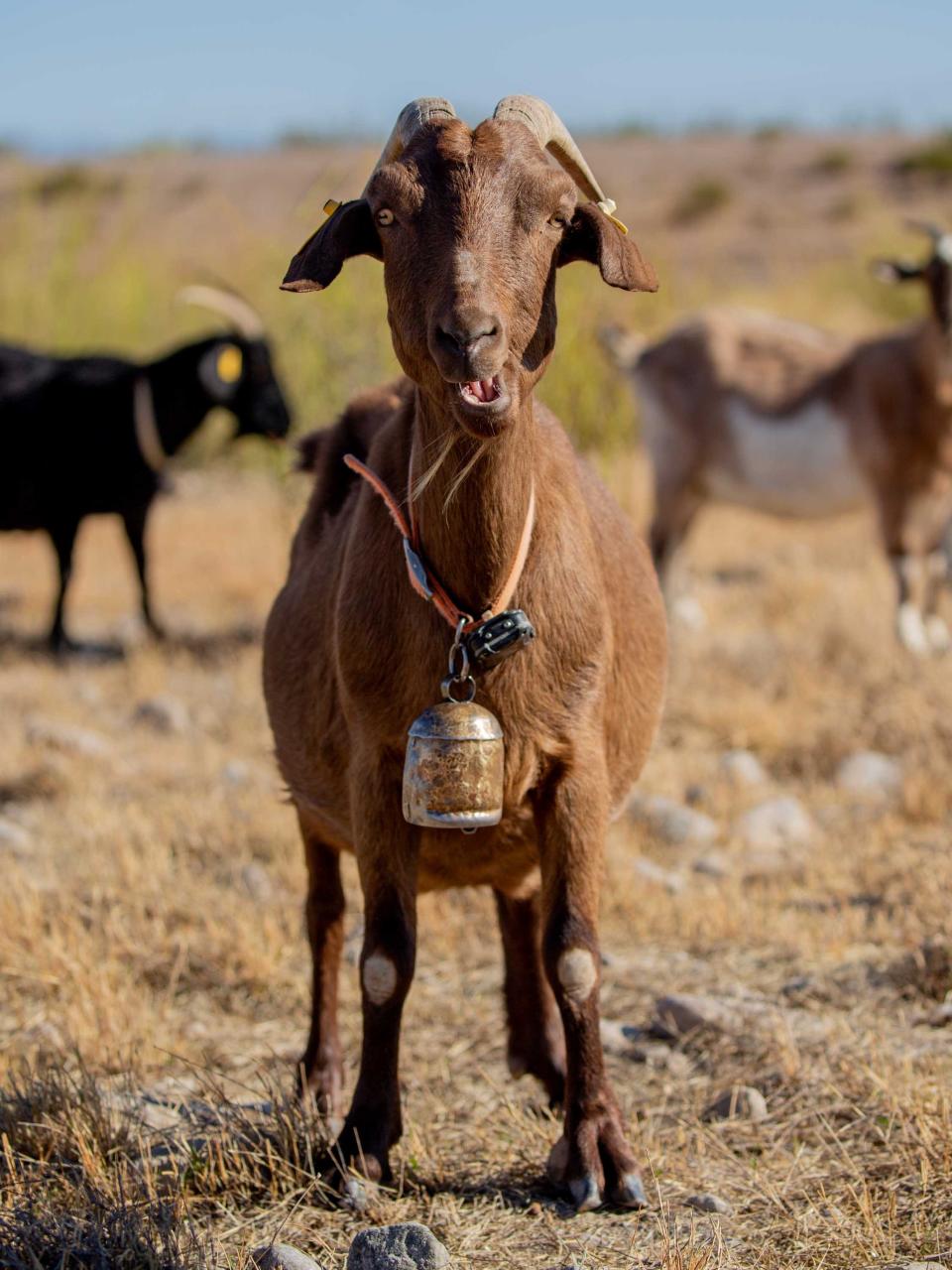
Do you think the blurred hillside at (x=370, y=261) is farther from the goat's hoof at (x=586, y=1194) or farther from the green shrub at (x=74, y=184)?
the goat's hoof at (x=586, y=1194)

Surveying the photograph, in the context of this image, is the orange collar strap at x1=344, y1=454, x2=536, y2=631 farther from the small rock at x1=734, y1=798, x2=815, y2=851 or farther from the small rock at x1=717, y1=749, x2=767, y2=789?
the small rock at x1=717, y1=749, x2=767, y2=789

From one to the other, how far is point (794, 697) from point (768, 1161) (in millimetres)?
4288

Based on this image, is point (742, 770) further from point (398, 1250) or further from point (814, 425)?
point (398, 1250)

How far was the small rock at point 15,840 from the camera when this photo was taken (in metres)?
5.93

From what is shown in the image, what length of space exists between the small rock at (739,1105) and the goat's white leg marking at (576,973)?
26.0 inches

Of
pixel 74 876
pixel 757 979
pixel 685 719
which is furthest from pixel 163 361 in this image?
pixel 757 979

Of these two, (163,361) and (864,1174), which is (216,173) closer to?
(163,361)

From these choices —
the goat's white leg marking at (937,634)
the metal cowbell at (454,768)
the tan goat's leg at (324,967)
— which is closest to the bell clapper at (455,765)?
the metal cowbell at (454,768)

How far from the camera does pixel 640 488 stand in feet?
45.8

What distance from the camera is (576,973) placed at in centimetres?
340

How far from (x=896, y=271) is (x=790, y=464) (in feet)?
4.46

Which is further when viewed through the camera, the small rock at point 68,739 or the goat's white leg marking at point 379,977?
the small rock at point 68,739

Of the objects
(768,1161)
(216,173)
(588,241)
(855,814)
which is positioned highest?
(216,173)

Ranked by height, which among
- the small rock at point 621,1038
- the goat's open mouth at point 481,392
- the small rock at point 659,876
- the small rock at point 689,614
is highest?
the goat's open mouth at point 481,392
